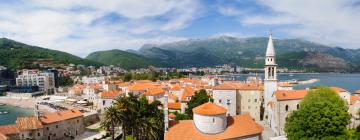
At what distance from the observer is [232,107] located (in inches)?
1705

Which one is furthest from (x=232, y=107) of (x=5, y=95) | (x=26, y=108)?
(x=5, y=95)

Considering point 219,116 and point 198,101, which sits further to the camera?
point 198,101

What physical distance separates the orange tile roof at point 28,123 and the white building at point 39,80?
323 ft

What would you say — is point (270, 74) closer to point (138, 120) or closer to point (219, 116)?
point (219, 116)

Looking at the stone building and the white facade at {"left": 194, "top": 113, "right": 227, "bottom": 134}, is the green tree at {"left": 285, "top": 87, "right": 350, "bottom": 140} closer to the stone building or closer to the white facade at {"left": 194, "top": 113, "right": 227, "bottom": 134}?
the stone building

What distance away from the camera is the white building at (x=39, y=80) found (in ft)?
431

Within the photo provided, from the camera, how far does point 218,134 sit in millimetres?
26172

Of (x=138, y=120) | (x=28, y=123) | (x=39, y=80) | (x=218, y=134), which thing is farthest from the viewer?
(x=39, y=80)

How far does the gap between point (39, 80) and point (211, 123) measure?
124420mm

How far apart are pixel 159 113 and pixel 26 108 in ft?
248

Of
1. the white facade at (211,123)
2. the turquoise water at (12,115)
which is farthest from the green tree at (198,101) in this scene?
the turquoise water at (12,115)

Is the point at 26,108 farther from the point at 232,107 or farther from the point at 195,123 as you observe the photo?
the point at 195,123

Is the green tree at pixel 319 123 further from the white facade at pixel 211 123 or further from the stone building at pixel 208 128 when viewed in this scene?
the white facade at pixel 211 123

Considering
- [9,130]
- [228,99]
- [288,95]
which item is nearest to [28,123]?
[9,130]
